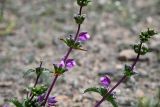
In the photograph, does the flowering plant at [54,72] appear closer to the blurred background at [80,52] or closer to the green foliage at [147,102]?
the blurred background at [80,52]

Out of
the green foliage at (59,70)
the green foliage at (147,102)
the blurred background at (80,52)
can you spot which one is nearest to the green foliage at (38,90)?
the green foliage at (59,70)

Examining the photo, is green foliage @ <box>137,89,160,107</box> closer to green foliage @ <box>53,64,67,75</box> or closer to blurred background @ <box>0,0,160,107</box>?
blurred background @ <box>0,0,160,107</box>

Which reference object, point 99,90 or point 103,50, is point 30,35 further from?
point 99,90

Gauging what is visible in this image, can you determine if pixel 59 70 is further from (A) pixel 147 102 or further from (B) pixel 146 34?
(A) pixel 147 102

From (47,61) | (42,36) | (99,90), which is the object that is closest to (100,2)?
(42,36)

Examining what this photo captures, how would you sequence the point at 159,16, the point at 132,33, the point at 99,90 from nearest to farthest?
the point at 99,90
the point at 132,33
the point at 159,16

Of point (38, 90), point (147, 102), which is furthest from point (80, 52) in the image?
point (38, 90)

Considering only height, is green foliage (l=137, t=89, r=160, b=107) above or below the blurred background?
below

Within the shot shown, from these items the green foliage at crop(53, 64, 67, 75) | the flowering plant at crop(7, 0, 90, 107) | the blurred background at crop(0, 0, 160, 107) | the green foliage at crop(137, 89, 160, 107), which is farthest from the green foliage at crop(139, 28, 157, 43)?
the green foliage at crop(137, 89, 160, 107)
